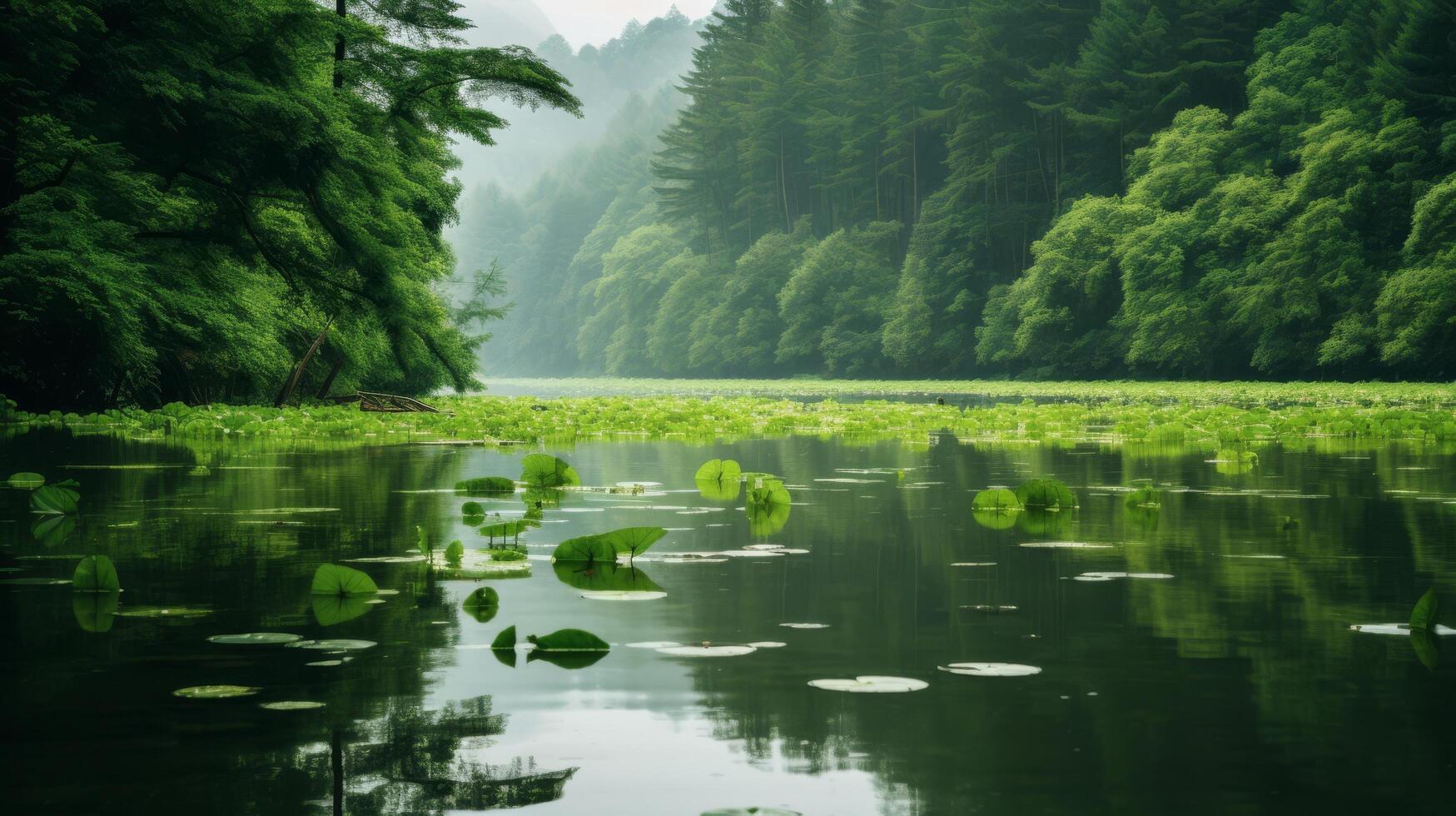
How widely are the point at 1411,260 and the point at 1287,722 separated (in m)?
41.2

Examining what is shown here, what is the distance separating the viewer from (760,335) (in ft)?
250

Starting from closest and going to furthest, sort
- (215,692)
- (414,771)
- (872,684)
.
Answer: (414,771) → (215,692) → (872,684)

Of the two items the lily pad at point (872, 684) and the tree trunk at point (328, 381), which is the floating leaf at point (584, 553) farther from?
the tree trunk at point (328, 381)

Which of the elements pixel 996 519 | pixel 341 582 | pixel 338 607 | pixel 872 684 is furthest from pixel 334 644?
pixel 996 519

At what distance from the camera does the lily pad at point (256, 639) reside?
13.5 ft

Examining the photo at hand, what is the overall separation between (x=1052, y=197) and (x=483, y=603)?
61622 millimetres

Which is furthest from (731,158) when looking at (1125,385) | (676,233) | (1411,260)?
(1411,260)

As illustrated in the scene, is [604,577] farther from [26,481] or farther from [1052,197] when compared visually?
[1052,197]

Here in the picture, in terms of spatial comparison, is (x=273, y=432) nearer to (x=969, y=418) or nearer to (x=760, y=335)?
(x=969, y=418)

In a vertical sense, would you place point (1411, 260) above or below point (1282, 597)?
above

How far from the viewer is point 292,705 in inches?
132

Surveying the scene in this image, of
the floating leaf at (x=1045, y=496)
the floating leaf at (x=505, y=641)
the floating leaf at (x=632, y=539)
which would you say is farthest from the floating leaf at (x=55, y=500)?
the floating leaf at (x=1045, y=496)

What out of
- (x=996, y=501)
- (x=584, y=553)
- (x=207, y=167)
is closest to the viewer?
(x=584, y=553)

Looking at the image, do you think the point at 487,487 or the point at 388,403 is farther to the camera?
the point at 388,403
